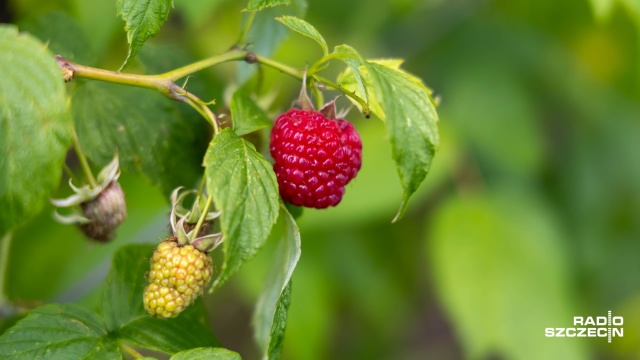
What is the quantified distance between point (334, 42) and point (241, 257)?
4.89ft

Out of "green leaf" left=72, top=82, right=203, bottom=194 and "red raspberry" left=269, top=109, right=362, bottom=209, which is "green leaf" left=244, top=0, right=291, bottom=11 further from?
"green leaf" left=72, top=82, right=203, bottom=194

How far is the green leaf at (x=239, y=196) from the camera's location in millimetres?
763

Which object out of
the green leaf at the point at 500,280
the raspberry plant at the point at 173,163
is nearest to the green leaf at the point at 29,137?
the raspberry plant at the point at 173,163

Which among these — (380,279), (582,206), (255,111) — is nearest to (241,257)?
(255,111)

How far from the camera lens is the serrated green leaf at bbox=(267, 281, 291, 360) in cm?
85

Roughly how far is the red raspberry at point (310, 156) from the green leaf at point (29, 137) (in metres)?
0.29

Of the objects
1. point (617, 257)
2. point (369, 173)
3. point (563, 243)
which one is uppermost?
point (369, 173)

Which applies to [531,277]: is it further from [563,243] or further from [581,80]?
[581,80]

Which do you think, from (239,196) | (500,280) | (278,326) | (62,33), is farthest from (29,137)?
(500,280)

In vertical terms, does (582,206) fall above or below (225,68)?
below

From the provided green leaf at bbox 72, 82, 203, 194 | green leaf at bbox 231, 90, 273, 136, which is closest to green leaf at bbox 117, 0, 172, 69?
green leaf at bbox 231, 90, 273, 136

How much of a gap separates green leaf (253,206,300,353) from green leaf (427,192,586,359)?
727 mm

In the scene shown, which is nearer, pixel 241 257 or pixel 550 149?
pixel 241 257

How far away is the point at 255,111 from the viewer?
0.96m
